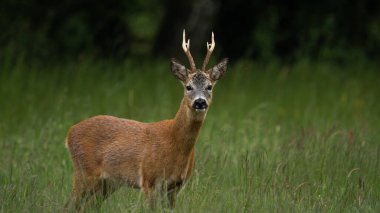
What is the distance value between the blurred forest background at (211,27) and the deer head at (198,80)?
7757 millimetres

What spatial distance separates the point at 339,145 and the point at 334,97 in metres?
4.53

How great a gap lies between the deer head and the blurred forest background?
7.76m

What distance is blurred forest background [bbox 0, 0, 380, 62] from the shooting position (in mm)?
15873

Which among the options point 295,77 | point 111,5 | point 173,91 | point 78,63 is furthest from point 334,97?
point 111,5

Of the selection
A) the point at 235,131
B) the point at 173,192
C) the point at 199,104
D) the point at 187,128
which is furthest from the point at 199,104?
the point at 235,131

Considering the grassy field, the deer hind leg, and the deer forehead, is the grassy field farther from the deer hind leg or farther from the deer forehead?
the deer forehead

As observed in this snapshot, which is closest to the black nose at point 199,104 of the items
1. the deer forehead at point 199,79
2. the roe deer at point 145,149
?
the roe deer at point 145,149

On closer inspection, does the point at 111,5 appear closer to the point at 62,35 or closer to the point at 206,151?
the point at 62,35

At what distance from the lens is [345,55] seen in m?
17.4

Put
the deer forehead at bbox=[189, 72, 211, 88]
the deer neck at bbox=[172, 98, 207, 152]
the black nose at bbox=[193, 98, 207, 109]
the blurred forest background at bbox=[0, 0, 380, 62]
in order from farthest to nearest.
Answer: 1. the blurred forest background at bbox=[0, 0, 380, 62]
2. the deer forehead at bbox=[189, 72, 211, 88]
3. the deer neck at bbox=[172, 98, 207, 152]
4. the black nose at bbox=[193, 98, 207, 109]

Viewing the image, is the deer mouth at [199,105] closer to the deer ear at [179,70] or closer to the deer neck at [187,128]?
the deer neck at [187,128]

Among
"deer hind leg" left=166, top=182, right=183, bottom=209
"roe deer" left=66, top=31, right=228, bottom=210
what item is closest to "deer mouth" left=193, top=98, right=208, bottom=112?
"roe deer" left=66, top=31, right=228, bottom=210

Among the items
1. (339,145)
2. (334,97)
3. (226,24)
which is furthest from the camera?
(226,24)

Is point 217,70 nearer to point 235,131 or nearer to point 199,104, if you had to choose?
point 199,104
